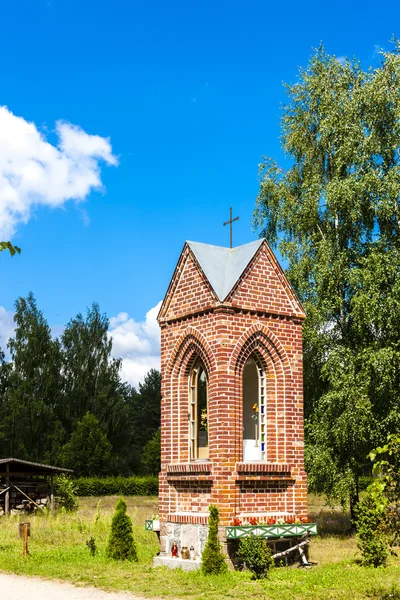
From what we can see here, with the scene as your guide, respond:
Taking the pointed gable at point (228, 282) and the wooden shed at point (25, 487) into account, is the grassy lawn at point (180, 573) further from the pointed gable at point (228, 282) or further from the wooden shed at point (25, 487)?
the wooden shed at point (25, 487)

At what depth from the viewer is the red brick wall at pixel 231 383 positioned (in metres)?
13.4

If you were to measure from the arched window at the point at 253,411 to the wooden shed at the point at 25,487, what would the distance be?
15.6 metres

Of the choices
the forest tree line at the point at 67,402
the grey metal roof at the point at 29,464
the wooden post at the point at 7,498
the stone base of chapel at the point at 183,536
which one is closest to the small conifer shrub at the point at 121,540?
the stone base of chapel at the point at 183,536

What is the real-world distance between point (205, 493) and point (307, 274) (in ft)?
34.3

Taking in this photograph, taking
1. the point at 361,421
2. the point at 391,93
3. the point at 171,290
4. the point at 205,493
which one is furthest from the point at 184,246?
the point at 391,93

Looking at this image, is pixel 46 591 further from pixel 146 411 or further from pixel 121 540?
pixel 146 411

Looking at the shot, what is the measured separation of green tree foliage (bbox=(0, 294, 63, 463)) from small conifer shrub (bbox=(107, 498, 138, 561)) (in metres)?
29.9

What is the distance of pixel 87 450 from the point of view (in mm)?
42500

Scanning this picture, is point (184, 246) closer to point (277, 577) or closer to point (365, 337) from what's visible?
point (277, 577)

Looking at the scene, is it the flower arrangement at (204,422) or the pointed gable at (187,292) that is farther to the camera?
the flower arrangement at (204,422)

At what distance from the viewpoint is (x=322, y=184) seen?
2253 cm

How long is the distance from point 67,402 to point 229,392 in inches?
1367

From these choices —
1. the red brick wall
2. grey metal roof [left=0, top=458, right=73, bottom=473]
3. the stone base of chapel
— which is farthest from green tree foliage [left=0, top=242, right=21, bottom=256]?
grey metal roof [left=0, top=458, right=73, bottom=473]

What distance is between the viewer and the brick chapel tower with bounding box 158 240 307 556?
530 inches
